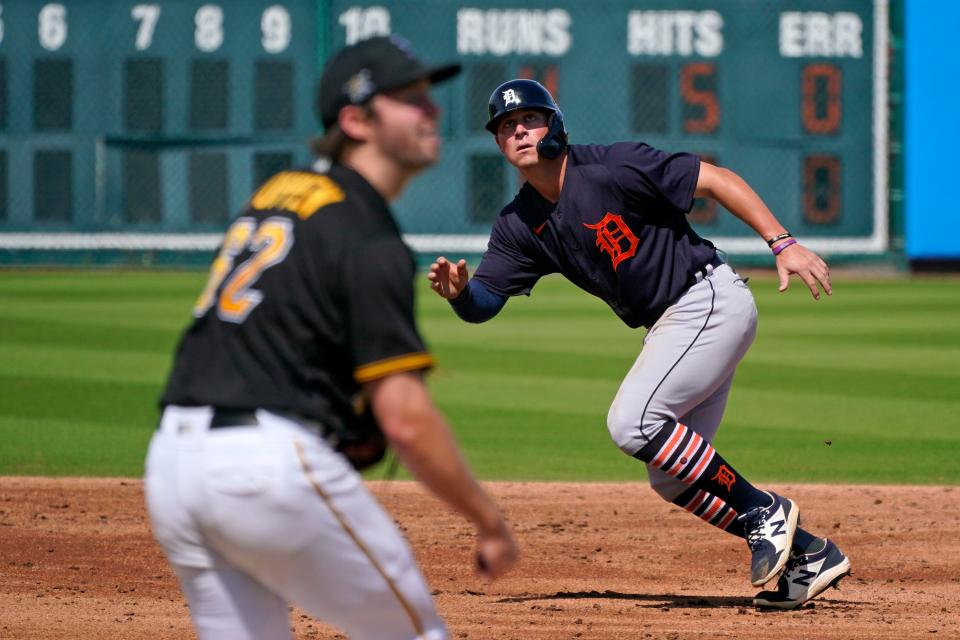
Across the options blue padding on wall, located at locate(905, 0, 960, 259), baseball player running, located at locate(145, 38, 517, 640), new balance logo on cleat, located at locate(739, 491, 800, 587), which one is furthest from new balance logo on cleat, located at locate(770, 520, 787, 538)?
blue padding on wall, located at locate(905, 0, 960, 259)

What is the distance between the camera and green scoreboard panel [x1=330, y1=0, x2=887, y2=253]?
19484 millimetres

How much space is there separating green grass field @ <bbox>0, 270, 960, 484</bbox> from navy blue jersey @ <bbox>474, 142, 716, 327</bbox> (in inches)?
33.5

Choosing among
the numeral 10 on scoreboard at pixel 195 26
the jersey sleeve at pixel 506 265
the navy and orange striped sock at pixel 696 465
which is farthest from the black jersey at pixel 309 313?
the numeral 10 on scoreboard at pixel 195 26

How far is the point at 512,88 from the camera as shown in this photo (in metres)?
5.60

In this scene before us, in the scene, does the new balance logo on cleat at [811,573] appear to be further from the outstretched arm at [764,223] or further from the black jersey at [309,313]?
the black jersey at [309,313]

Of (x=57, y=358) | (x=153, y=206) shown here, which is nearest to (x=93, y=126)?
(x=153, y=206)

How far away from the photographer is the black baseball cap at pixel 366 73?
3029mm

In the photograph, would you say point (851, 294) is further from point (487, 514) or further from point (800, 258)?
point (487, 514)

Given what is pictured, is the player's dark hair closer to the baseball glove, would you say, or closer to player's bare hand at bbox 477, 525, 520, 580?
the baseball glove

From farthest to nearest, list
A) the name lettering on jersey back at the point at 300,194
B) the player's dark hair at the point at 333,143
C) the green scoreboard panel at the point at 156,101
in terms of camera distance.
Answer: the green scoreboard panel at the point at 156,101 → the player's dark hair at the point at 333,143 → the name lettering on jersey back at the point at 300,194

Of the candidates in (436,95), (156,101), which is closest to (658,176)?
(436,95)

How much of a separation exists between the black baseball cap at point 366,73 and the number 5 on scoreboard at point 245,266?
27 cm

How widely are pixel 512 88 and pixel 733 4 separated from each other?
49.5 ft

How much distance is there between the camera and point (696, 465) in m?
5.27
